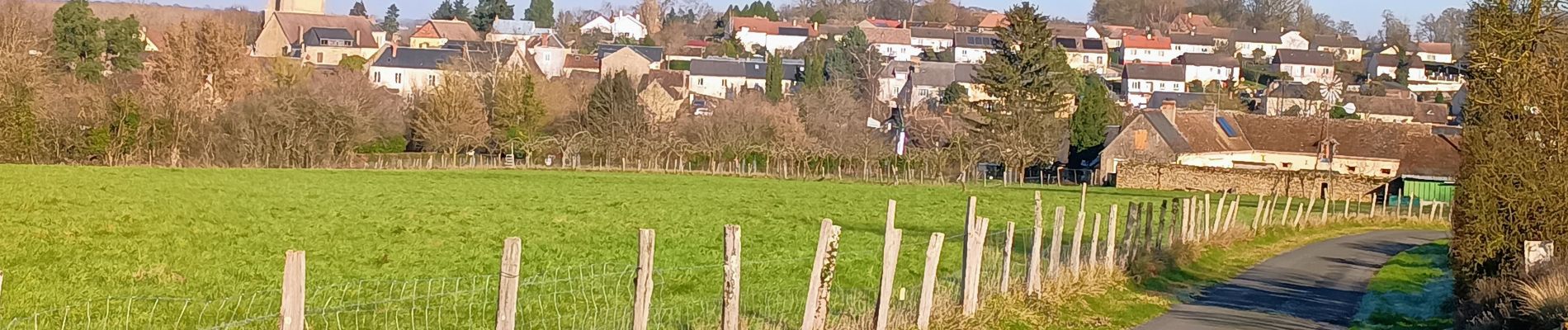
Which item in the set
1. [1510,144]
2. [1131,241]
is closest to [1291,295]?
[1131,241]

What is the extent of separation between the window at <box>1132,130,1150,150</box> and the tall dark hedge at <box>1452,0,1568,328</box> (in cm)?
5232

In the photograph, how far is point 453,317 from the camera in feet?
46.2

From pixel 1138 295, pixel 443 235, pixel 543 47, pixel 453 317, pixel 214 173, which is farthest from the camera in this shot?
pixel 543 47

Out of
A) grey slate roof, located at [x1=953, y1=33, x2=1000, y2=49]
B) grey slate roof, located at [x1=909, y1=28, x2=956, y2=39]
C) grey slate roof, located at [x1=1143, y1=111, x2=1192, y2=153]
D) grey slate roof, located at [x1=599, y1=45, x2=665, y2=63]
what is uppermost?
grey slate roof, located at [x1=909, y1=28, x2=956, y2=39]

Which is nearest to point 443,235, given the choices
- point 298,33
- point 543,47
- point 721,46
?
point 543,47

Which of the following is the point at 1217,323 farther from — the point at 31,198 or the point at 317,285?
the point at 31,198

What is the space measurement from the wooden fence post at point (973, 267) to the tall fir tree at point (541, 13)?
17458 centimetres

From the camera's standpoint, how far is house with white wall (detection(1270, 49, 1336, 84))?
14600 centimetres

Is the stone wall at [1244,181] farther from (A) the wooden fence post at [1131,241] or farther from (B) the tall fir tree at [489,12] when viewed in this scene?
(B) the tall fir tree at [489,12]

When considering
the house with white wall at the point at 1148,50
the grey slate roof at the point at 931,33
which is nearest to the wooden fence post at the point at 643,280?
the house with white wall at the point at 1148,50

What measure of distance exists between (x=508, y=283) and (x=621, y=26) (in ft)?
573

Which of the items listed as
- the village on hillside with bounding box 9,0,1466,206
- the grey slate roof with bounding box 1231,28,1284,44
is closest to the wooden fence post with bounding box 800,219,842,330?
the village on hillside with bounding box 9,0,1466,206

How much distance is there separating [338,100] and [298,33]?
75.4 metres

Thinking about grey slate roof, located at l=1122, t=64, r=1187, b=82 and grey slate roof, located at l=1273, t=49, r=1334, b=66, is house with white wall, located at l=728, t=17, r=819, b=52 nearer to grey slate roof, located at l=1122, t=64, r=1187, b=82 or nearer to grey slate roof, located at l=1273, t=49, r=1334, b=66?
grey slate roof, located at l=1122, t=64, r=1187, b=82
